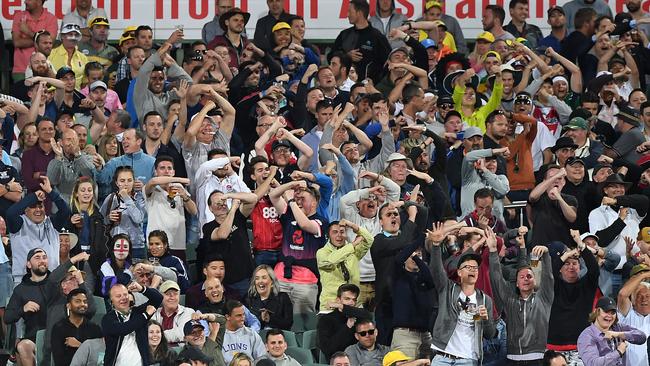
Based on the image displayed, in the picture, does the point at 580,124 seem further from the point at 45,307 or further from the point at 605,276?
the point at 45,307

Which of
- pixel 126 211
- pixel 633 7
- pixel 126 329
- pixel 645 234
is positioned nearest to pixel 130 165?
pixel 126 211

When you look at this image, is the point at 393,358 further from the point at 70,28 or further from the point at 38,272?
the point at 70,28

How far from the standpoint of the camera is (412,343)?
21422 mm

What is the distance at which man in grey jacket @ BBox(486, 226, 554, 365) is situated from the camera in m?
21.5

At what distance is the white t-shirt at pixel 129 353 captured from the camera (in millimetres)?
20281

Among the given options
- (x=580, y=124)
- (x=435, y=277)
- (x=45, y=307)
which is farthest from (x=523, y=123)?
(x=45, y=307)

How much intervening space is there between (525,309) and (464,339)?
84 centimetres

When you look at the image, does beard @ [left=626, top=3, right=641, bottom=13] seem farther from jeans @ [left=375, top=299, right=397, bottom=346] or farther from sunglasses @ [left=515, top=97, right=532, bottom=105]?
jeans @ [left=375, top=299, right=397, bottom=346]

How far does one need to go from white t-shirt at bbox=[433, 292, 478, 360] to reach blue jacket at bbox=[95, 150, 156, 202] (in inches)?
163

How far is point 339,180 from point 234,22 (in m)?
4.71

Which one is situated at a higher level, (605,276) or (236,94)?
(236,94)

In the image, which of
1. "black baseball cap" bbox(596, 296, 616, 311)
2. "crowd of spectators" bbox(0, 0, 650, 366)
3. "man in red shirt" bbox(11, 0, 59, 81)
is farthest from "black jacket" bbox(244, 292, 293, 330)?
"man in red shirt" bbox(11, 0, 59, 81)

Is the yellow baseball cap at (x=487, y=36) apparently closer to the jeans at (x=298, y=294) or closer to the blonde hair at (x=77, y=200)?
the jeans at (x=298, y=294)

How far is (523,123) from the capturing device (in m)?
25.5
